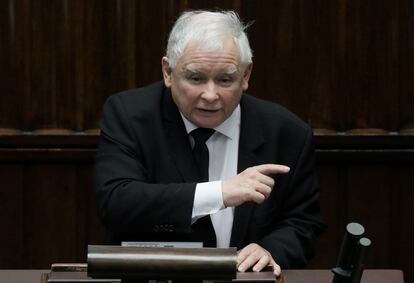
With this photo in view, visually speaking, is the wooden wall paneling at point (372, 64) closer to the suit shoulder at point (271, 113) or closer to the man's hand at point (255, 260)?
the suit shoulder at point (271, 113)

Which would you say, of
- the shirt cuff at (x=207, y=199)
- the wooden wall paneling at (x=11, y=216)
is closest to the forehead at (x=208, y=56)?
the shirt cuff at (x=207, y=199)

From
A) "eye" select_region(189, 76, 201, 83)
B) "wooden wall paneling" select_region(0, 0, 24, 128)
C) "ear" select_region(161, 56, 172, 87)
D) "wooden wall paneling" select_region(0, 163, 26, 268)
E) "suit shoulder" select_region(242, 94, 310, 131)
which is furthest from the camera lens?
"wooden wall paneling" select_region(0, 163, 26, 268)

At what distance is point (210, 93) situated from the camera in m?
3.46

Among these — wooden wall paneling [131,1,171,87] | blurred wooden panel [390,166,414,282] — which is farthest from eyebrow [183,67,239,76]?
blurred wooden panel [390,166,414,282]

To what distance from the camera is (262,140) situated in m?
3.61

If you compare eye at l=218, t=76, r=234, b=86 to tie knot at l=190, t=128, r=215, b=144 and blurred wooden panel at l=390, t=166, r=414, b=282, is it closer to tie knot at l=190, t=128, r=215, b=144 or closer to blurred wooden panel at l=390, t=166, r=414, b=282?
tie knot at l=190, t=128, r=215, b=144

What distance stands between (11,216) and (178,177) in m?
1.68

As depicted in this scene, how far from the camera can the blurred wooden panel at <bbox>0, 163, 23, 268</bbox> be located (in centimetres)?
496

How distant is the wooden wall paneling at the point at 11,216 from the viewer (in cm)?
496

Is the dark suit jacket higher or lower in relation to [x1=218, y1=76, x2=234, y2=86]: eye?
lower

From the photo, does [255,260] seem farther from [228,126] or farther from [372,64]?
[372,64]

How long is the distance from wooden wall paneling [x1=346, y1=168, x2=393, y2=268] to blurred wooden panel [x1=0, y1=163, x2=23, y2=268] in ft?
5.10

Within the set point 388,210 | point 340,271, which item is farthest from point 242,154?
point 388,210

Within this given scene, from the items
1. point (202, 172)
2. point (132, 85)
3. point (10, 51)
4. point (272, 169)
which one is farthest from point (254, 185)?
point (10, 51)
